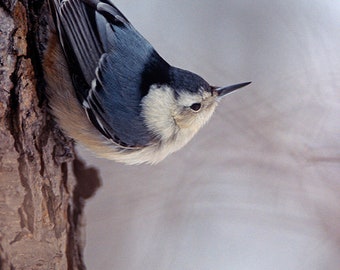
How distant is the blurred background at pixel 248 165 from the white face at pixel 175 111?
0.36m

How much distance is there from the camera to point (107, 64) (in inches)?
31.3

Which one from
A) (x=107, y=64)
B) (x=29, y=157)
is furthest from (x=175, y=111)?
(x=29, y=157)

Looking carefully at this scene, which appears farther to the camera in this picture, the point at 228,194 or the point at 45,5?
the point at 228,194

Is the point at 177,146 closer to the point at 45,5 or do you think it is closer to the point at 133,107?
the point at 133,107

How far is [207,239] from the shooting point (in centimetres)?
128

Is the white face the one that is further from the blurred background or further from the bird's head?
the blurred background

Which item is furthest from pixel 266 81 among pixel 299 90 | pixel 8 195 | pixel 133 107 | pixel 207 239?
pixel 8 195

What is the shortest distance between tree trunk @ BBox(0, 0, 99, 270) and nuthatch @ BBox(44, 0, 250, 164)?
32 millimetres

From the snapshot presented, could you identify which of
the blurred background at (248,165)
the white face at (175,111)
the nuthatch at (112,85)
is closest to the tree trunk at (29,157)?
the nuthatch at (112,85)

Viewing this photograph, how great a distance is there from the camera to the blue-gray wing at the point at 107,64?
0.78m

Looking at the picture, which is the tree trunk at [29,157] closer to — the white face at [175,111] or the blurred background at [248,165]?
the white face at [175,111]

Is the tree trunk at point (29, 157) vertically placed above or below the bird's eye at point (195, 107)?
below

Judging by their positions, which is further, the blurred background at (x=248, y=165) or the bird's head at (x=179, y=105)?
the blurred background at (x=248, y=165)

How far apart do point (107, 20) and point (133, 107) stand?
Result: 5.3 inches
